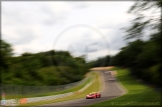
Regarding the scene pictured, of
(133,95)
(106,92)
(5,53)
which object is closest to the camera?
(133,95)

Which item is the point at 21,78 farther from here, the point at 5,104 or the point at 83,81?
the point at 83,81

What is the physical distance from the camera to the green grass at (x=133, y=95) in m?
11.6

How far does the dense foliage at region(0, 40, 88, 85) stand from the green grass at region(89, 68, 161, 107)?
2.00m

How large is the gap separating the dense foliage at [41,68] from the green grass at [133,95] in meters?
2.00

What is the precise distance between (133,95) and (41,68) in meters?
22.2

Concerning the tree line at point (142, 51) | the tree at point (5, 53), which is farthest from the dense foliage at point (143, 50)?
the tree at point (5, 53)

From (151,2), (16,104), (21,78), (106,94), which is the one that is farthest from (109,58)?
(21,78)

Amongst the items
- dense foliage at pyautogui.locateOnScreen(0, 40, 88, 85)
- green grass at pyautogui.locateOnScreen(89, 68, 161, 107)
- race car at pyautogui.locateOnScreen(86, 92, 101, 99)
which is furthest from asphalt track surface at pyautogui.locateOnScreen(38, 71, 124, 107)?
dense foliage at pyautogui.locateOnScreen(0, 40, 88, 85)

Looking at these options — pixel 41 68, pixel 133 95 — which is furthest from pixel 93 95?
pixel 41 68

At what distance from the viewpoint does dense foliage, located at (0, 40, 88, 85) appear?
589 inches

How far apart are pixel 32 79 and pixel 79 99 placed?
22.4 meters

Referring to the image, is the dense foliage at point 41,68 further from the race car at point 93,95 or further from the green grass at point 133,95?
the green grass at point 133,95

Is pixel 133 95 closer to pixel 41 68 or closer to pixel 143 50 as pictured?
pixel 143 50

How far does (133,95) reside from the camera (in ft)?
→ 43.2
